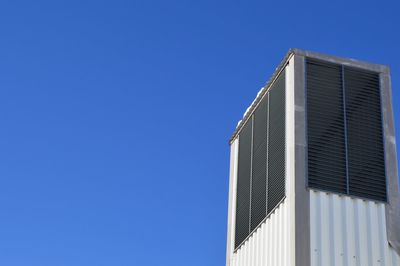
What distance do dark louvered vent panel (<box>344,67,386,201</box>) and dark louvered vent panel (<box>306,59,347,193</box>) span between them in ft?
0.93

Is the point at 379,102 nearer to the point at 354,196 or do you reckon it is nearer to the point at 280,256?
the point at 354,196

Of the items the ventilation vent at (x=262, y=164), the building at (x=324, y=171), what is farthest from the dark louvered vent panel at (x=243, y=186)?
the building at (x=324, y=171)

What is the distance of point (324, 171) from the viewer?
23.9m

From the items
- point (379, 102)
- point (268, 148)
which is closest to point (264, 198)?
point (268, 148)

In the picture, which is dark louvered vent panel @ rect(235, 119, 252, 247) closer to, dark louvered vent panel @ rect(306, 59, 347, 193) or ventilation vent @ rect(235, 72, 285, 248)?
ventilation vent @ rect(235, 72, 285, 248)

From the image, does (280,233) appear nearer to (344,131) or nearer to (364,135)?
(344,131)

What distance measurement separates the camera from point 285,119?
991 inches

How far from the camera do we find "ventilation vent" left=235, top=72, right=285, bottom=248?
25328mm

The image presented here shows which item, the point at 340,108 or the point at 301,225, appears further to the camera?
the point at 340,108

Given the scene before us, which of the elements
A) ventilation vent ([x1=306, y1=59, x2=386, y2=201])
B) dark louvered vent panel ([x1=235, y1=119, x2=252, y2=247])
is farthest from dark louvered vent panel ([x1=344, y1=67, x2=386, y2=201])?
dark louvered vent panel ([x1=235, y1=119, x2=252, y2=247])

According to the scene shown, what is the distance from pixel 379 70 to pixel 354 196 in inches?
195

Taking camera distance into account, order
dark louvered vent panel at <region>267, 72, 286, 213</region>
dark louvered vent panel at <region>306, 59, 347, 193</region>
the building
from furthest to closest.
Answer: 1. dark louvered vent panel at <region>267, 72, 286, 213</region>
2. dark louvered vent panel at <region>306, 59, 347, 193</region>
3. the building

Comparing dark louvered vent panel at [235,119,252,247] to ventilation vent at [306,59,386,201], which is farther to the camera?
dark louvered vent panel at [235,119,252,247]

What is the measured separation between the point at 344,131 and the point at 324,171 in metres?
1.67
